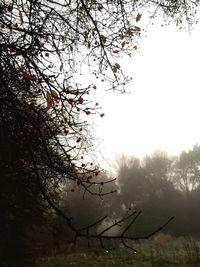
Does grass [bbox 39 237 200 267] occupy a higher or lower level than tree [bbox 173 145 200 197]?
lower

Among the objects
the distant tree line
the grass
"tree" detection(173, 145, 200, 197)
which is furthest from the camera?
"tree" detection(173, 145, 200, 197)

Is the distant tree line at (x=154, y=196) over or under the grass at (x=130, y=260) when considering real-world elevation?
over

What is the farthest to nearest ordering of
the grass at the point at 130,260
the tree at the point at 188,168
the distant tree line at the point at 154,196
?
the tree at the point at 188,168, the distant tree line at the point at 154,196, the grass at the point at 130,260

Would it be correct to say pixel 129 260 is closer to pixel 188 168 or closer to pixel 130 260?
pixel 130 260

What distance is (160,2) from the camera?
5.45 meters

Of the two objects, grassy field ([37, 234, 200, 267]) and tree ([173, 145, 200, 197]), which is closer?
grassy field ([37, 234, 200, 267])

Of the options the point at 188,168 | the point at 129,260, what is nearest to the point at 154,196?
the point at 188,168

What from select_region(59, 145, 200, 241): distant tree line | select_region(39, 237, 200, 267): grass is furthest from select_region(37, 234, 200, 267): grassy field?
select_region(59, 145, 200, 241): distant tree line

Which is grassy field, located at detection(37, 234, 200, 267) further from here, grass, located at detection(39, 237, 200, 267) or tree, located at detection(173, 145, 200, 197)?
tree, located at detection(173, 145, 200, 197)

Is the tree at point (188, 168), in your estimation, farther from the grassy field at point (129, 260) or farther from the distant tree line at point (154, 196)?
the grassy field at point (129, 260)

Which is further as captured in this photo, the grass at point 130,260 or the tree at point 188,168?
the tree at point 188,168

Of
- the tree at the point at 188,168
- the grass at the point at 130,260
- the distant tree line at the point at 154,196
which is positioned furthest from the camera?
the tree at the point at 188,168

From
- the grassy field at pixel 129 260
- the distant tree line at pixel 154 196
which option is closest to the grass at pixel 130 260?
the grassy field at pixel 129 260

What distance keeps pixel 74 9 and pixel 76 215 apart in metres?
23.6
